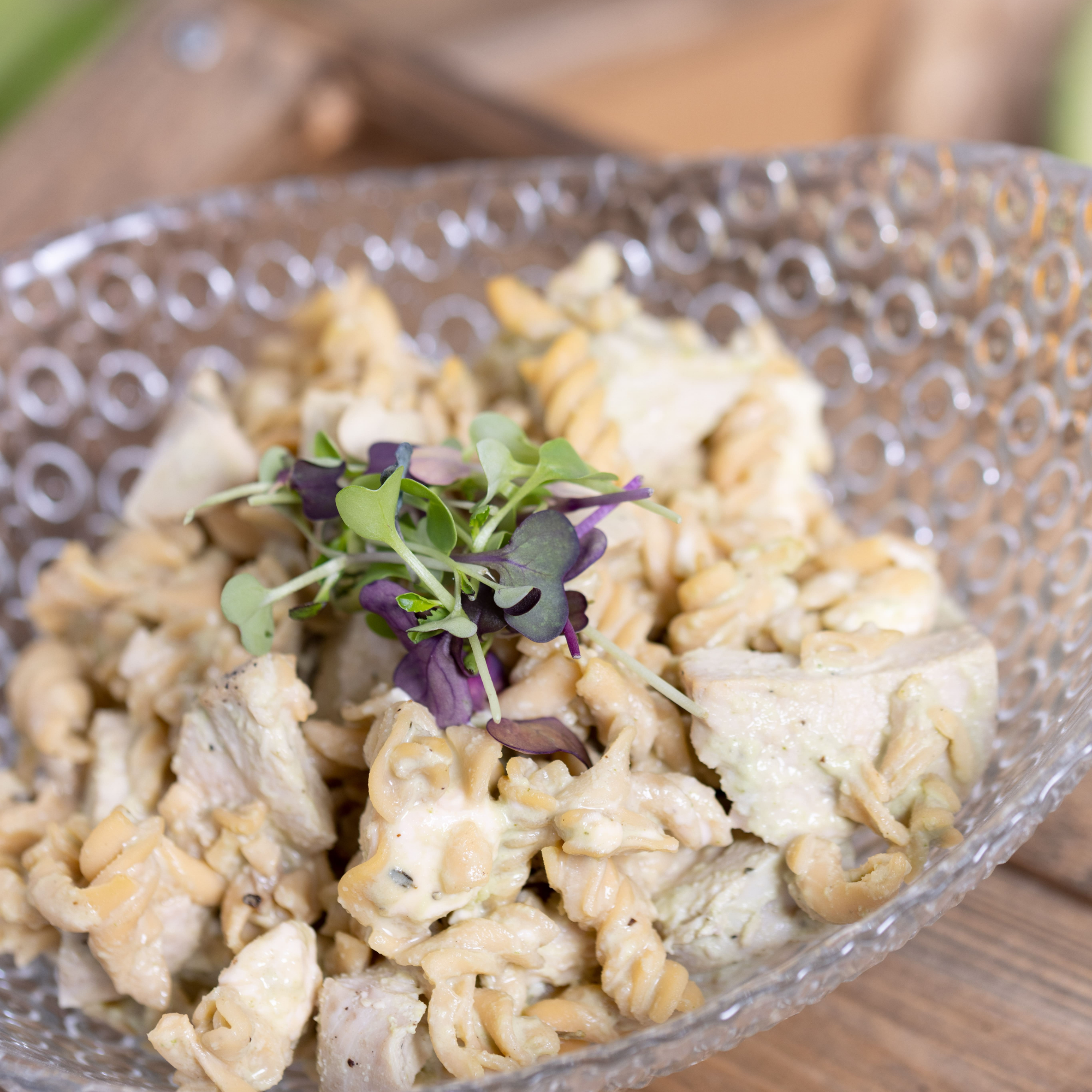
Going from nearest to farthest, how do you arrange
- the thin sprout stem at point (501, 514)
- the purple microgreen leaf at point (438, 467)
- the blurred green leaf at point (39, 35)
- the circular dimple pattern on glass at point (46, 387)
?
the thin sprout stem at point (501, 514), the purple microgreen leaf at point (438, 467), the circular dimple pattern on glass at point (46, 387), the blurred green leaf at point (39, 35)

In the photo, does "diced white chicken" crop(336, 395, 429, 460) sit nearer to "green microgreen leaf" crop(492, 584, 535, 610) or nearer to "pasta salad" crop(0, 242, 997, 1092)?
"pasta salad" crop(0, 242, 997, 1092)

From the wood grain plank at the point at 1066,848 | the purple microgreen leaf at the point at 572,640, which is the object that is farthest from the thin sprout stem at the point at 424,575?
the wood grain plank at the point at 1066,848

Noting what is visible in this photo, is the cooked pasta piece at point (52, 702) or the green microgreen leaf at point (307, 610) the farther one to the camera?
the cooked pasta piece at point (52, 702)

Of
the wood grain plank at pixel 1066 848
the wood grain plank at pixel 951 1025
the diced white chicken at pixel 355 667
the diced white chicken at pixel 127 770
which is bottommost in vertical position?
the wood grain plank at pixel 951 1025

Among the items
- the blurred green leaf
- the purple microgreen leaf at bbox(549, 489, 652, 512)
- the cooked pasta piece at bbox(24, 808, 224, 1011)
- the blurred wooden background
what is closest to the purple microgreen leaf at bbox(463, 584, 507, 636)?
the purple microgreen leaf at bbox(549, 489, 652, 512)

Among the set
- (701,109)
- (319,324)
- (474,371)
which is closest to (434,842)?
(474,371)

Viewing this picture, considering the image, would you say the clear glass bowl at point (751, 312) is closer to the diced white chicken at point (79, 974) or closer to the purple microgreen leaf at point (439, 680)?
the diced white chicken at point (79, 974)
